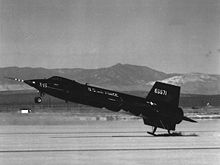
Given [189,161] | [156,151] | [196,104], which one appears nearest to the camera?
[189,161]

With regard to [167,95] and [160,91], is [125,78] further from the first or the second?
[167,95]

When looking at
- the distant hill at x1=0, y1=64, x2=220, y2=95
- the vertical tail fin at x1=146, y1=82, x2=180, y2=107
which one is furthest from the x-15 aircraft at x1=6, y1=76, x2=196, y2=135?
the distant hill at x1=0, y1=64, x2=220, y2=95

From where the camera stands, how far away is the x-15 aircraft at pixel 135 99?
37.0 m

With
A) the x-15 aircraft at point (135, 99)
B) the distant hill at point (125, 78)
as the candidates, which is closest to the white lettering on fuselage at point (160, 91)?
the x-15 aircraft at point (135, 99)

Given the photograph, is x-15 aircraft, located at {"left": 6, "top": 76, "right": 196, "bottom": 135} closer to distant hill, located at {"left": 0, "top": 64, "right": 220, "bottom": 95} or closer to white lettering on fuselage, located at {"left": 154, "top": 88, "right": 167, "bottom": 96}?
white lettering on fuselage, located at {"left": 154, "top": 88, "right": 167, "bottom": 96}

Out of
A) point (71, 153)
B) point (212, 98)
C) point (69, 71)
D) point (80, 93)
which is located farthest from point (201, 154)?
point (212, 98)

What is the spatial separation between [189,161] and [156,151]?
435 centimetres

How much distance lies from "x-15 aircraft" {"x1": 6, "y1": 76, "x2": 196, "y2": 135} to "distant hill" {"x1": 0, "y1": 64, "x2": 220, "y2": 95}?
5687 cm

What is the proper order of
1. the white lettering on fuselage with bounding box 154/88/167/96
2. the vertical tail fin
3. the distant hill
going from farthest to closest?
1. the distant hill
2. the white lettering on fuselage with bounding box 154/88/167/96
3. the vertical tail fin

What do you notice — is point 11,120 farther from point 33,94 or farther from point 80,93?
point 33,94

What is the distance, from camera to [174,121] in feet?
122

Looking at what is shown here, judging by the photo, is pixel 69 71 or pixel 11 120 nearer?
pixel 11 120

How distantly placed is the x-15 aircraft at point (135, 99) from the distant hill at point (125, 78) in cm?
5687

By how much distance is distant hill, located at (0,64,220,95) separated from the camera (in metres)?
107
